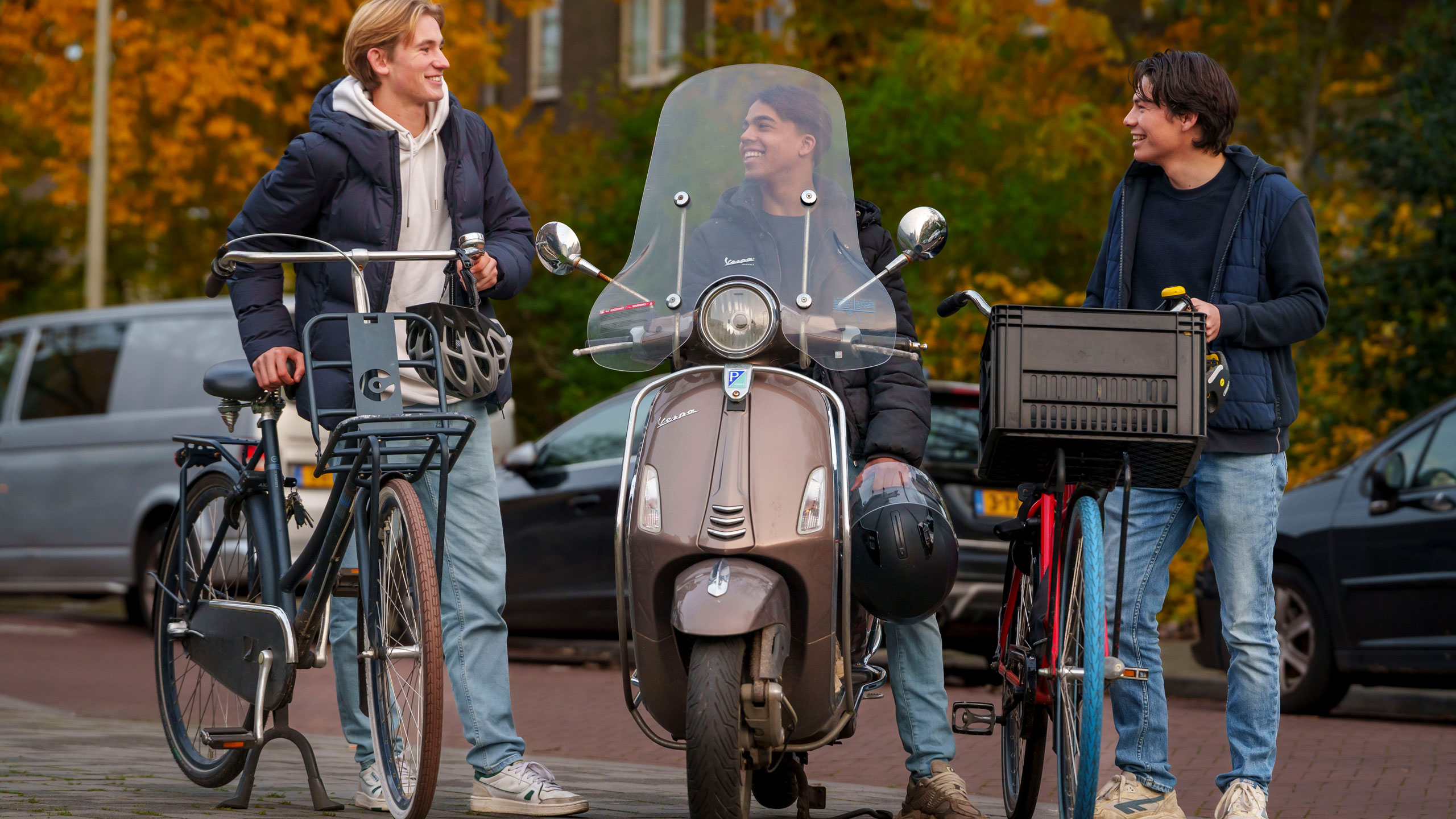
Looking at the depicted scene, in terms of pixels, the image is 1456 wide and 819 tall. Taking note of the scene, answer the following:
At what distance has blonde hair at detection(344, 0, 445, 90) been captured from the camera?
4.84m

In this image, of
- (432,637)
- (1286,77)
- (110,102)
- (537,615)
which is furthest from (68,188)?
(432,637)

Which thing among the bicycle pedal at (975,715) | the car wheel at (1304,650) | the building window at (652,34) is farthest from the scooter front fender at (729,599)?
the building window at (652,34)

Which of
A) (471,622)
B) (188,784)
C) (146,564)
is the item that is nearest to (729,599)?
(471,622)

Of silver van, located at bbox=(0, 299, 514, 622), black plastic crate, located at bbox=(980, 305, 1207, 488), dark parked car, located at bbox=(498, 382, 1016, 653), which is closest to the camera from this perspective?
black plastic crate, located at bbox=(980, 305, 1207, 488)

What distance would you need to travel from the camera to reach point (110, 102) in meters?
16.2

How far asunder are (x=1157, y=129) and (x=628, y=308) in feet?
5.11

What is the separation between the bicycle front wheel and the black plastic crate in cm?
23

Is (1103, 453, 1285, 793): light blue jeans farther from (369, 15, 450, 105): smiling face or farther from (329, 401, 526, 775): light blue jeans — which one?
(369, 15, 450, 105): smiling face

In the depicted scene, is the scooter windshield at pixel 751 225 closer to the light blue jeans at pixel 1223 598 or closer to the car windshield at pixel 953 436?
the light blue jeans at pixel 1223 598

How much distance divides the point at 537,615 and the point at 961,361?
11.6 ft

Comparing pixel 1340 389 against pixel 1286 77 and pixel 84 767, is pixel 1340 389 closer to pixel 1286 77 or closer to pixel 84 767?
pixel 1286 77

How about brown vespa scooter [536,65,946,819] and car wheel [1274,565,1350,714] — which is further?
car wheel [1274,565,1350,714]

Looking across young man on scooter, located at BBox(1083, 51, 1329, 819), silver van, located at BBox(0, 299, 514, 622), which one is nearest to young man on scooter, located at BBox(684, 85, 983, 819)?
young man on scooter, located at BBox(1083, 51, 1329, 819)

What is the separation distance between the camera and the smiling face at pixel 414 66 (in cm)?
485
